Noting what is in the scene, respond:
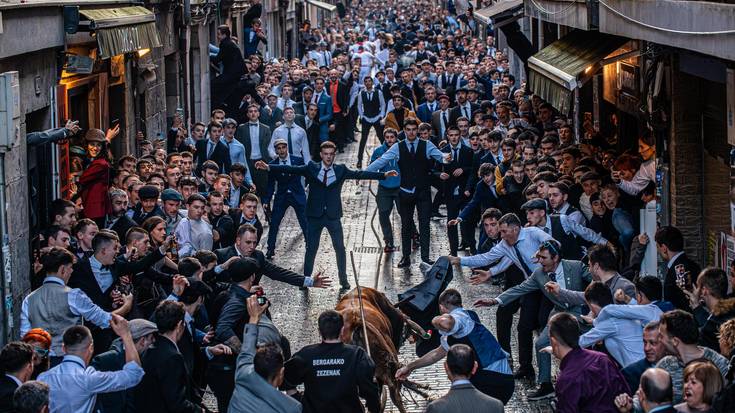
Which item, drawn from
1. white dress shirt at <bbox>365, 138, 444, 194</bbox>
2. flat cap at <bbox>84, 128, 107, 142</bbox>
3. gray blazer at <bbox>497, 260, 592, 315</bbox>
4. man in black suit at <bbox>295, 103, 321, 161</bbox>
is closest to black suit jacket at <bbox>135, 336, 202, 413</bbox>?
gray blazer at <bbox>497, 260, 592, 315</bbox>

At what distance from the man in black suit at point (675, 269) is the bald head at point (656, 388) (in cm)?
308

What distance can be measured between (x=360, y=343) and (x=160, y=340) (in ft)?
5.94

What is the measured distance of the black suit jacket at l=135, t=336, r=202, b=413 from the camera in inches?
324

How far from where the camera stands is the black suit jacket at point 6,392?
7.38m

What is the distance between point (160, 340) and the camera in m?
8.36

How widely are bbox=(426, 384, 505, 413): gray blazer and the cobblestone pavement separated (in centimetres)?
327

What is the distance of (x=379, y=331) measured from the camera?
9.94m

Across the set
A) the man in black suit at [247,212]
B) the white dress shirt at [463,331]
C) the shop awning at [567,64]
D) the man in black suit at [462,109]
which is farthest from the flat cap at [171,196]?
the man in black suit at [462,109]

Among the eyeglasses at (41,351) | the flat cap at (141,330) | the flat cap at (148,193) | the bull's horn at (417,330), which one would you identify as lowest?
the bull's horn at (417,330)

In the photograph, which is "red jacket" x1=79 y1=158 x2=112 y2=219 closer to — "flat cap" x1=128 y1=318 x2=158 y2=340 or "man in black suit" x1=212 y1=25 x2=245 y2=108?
"flat cap" x1=128 y1=318 x2=158 y2=340

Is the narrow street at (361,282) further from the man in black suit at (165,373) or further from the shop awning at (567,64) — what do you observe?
the man in black suit at (165,373)

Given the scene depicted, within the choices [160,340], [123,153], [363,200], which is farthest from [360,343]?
[363,200]

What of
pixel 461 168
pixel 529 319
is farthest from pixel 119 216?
pixel 461 168

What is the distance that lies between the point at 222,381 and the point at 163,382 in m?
1.12
